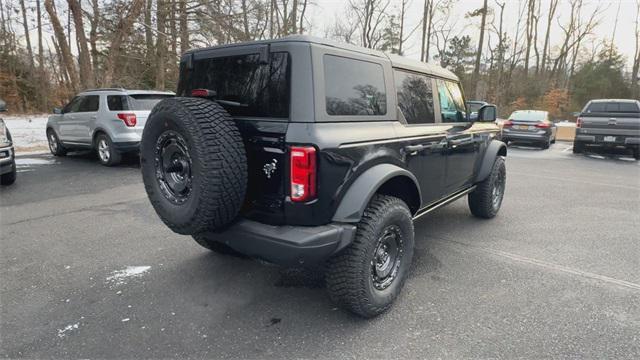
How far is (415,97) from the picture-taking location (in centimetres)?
345

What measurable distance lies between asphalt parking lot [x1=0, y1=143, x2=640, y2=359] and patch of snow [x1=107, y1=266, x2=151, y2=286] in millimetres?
18

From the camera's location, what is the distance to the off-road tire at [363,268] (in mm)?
2480

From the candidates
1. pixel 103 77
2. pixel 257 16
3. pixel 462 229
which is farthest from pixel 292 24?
pixel 462 229

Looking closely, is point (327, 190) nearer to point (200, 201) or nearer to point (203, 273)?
point (200, 201)

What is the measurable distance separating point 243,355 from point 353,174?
1.33 meters

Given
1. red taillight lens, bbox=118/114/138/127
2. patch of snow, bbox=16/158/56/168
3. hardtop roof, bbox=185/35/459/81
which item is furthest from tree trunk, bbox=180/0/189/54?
hardtop roof, bbox=185/35/459/81

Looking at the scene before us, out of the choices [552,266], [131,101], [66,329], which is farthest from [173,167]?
[131,101]

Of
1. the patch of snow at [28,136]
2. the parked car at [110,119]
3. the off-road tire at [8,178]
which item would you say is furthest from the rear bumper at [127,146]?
the patch of snow at [28,136]

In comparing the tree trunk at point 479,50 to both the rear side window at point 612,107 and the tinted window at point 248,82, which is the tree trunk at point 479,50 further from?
the tinted window at point 248,82

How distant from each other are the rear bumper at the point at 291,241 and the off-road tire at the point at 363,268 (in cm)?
13

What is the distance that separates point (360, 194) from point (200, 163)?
1037mm

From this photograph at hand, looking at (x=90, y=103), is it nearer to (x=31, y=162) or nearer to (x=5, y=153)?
(x=31, y=162)

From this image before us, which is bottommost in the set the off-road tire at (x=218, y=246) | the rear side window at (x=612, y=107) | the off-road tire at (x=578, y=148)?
the off-road tire at (x=218, y=246)

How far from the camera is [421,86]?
357 centimetres
